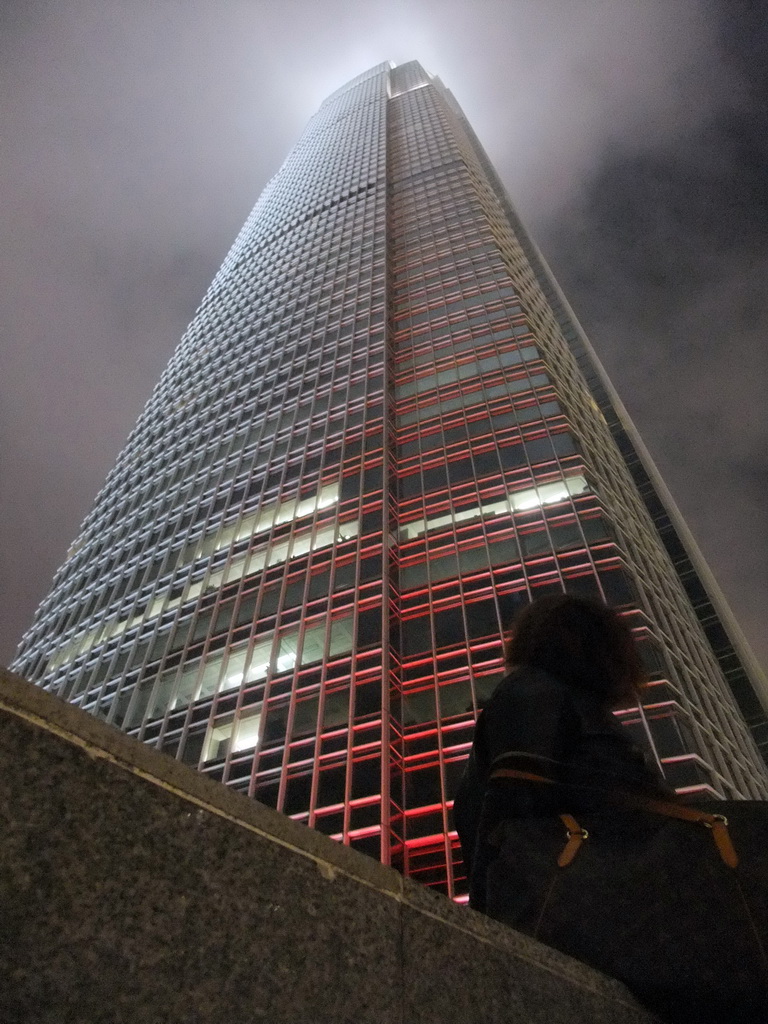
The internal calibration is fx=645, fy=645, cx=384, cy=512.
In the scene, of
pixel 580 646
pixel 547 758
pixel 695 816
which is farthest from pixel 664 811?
pixel 580 646

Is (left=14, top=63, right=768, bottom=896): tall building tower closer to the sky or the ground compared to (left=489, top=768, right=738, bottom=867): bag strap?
closer to the ground

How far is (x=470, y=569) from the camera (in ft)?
100

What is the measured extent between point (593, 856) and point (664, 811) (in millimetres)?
354

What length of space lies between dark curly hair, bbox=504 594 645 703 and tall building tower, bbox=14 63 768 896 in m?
5.83

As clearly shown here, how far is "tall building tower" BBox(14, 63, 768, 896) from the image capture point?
24.9 metres

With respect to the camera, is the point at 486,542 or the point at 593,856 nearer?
the point at 593,856

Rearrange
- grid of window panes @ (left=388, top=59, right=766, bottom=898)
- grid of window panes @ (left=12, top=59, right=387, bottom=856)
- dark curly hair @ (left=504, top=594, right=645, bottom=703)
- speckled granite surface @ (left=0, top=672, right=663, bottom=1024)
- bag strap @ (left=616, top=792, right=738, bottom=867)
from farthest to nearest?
grid of window panes @ (left=12, top=59, right=387, bottom=856) < grid of window panes @ (left=388, top=59, right=766, bottom=898) < dark curly hair @ (left=504, top=594, right=645, bottom=703) < bag strap @ (left=616, top=792, right=738, bottom=867) < speckled granite surface @ (left=0, top=672, right=663, bottom=1024)

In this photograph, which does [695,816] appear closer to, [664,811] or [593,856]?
[664,811]

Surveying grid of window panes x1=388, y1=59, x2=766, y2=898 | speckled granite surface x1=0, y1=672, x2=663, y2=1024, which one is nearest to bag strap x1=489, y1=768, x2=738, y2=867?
speckled granite surface x1=0, y1=672, x2=663, y2=1024

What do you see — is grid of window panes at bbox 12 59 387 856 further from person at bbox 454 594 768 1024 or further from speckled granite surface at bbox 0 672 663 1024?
speckled granite surface at bbox 0 672 663 1024

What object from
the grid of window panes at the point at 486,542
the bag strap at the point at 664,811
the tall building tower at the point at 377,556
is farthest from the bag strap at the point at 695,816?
the grid of window panes at the point at 486,542

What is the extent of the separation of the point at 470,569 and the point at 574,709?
27.9 metres

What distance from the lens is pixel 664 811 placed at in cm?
264

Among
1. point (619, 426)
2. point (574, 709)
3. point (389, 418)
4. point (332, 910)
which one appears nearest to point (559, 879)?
point (574, 709)
